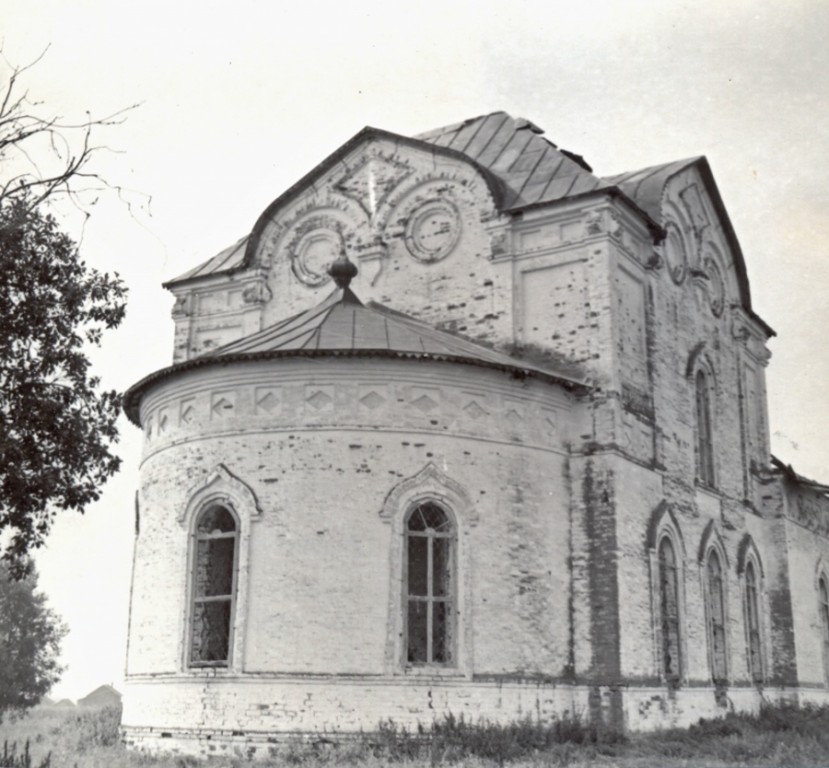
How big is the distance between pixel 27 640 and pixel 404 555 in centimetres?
2823

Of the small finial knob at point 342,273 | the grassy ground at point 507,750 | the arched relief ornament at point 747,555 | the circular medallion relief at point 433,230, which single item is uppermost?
the circular medallion relief at point 433,230

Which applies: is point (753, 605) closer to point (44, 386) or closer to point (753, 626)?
point (753, 626)

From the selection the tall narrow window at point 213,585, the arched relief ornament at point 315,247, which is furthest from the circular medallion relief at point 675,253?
the tall narrow window at point 213,585

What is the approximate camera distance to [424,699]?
47.0 feet

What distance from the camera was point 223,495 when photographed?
15320 millimetres

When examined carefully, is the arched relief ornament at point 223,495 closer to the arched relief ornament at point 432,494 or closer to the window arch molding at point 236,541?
the window arch molding at point 236,541

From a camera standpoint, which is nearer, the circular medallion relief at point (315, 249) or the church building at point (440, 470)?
the church building at point (440, 470)

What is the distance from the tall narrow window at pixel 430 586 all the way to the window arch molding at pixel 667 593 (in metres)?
3.68

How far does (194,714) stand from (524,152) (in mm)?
11030

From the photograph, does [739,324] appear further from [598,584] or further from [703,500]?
[598,584]

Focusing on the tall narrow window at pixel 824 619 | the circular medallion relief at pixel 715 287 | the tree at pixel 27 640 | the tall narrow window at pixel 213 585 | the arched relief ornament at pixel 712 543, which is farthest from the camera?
the tree at pixel 27 640

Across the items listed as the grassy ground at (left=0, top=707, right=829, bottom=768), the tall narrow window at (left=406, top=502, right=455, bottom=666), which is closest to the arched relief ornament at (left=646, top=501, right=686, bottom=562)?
the grassy ground at (left=0, top=707, right=829, bottom=768)

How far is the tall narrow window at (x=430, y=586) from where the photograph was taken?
48.5 ft

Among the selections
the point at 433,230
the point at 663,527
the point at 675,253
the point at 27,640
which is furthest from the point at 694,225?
the point at 27,640
